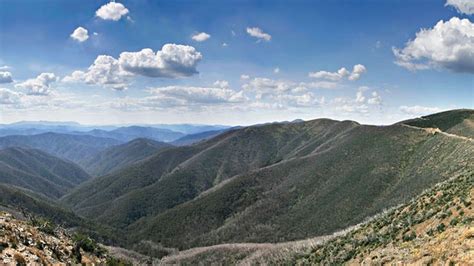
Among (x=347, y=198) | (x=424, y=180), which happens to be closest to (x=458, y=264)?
(x=424, y=180)

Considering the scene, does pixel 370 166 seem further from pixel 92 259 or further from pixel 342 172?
pixel 92 259

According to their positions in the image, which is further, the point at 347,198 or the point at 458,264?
the point at 347,198

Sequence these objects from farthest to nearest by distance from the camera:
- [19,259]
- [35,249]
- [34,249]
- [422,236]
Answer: [422,236] → [35,249] → [34,249] → [19,259]

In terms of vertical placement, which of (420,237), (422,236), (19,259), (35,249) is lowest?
(35,249)

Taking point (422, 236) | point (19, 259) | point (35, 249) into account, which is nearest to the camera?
point (19, 259)

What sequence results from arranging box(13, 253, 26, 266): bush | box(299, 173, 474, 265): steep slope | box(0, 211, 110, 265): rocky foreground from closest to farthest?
box(299, 173, 474, 265): steep slope
box(13, 253, 26, 266): bush
box(0, 211, 110, 265): rocky foreground

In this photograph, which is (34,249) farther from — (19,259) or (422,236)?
(422,236)

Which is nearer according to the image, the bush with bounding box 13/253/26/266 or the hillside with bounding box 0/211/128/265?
the bush with bounding box 13/253/26/266

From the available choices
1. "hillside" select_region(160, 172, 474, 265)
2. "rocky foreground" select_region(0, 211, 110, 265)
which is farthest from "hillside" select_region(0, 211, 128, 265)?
"hillside" select_region(160, 172, 474, 265)

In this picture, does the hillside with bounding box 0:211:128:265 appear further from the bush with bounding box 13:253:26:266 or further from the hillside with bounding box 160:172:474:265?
the hillside with bounding box 160:172:474:265

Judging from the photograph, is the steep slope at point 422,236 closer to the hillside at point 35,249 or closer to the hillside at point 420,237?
the hillside at point 420,237

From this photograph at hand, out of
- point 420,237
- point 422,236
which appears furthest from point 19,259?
point 422,236
